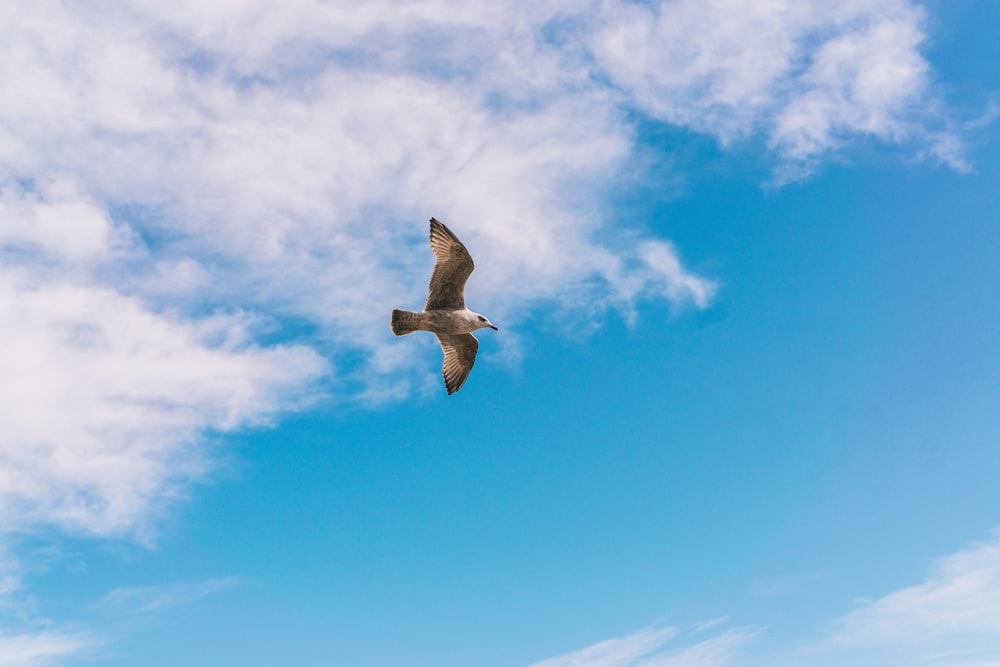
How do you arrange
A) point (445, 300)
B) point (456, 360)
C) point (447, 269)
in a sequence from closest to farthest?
point (447, 269), point (445, 300), point (456, 360)

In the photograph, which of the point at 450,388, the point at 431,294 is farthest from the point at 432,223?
the point at 450,388

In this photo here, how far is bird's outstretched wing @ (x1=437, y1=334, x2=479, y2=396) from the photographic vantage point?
2953 cm

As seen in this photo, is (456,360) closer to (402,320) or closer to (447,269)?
(402,320)

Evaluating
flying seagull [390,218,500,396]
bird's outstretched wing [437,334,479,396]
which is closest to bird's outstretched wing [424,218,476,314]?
flying seagull [390,218,500,396]

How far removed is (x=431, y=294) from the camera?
27.4 meters

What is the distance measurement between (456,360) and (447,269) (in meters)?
4.15

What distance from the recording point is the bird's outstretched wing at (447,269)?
26781mm

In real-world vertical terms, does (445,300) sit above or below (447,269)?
below

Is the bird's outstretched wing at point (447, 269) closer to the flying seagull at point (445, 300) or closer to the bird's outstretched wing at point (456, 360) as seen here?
the flying seagull at point (445, 300)

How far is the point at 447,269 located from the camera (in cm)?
2695

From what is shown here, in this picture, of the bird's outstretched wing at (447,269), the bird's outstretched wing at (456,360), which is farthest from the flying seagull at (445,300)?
the bird's outstretched wing at (456,360)

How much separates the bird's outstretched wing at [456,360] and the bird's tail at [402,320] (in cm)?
237

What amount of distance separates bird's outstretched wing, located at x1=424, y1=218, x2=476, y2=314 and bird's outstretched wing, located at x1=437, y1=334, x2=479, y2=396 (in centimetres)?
224

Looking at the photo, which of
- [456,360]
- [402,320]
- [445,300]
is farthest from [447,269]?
[456,360]
